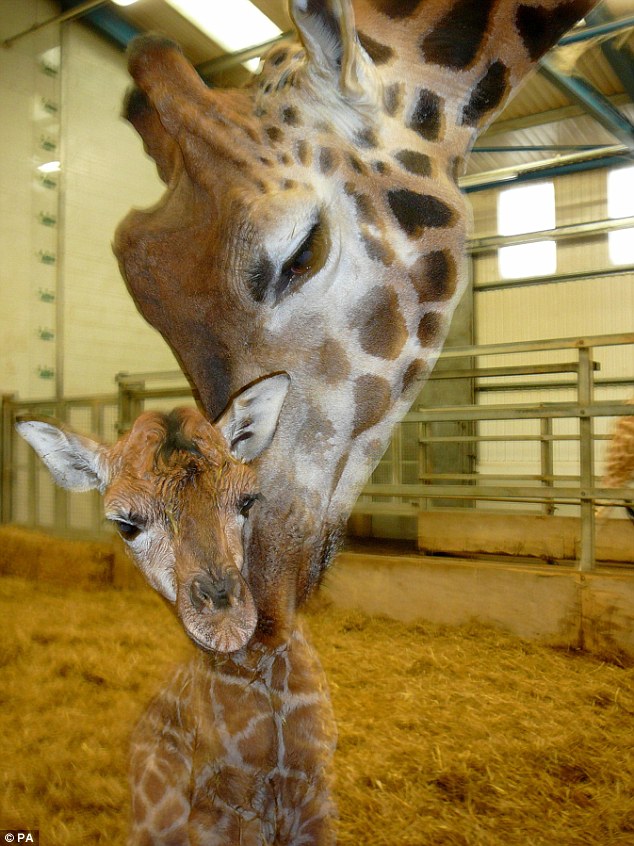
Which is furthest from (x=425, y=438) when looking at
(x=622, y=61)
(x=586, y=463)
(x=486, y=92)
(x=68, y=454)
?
(x=68, y=454)

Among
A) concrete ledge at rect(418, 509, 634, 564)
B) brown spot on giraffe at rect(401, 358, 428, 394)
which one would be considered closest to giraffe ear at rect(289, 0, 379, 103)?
brown spot on giraffe at rect(401, 358, 428, 394)

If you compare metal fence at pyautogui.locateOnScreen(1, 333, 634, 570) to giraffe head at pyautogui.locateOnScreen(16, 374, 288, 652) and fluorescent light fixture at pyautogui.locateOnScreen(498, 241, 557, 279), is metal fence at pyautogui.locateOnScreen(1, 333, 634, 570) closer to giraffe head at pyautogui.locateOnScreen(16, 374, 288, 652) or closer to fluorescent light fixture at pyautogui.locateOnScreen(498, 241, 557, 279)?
giraffe head at pyautogui.locateOnScreen(16, 374, 288, 652)

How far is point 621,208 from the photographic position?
23.3ft

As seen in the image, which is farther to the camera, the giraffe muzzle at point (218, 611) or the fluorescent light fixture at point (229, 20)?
the fluorescent light fixture at point (229, 20)

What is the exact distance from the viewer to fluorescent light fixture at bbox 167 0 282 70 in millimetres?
1830

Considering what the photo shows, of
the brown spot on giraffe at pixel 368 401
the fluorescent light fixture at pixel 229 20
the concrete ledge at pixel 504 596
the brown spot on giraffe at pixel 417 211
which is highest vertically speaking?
the fluorescent light fixture at pixel 229 20

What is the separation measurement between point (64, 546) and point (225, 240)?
3.28m

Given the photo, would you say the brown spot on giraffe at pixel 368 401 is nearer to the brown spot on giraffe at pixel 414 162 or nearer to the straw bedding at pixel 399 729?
the brown spot on giraffe at pixel 414 162

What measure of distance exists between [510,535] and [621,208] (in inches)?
186

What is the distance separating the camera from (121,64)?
2.24 metres

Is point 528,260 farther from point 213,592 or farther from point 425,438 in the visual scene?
point 213,592

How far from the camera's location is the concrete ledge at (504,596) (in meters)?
2.79

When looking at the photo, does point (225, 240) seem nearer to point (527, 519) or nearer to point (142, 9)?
point (142, 9)

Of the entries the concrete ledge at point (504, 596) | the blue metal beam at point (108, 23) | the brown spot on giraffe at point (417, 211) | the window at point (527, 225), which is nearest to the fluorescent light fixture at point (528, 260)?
the window at point (527, 225)
